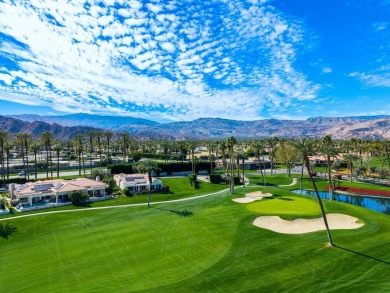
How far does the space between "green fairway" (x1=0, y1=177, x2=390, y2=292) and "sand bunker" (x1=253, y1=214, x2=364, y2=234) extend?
138 centimetres

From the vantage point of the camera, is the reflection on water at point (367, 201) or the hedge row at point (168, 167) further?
the hedge row at point (168, 167)

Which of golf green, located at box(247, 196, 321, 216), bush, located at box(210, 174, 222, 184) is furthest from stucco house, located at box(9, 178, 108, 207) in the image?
golf green, located at box(247, 196, 321, 216)

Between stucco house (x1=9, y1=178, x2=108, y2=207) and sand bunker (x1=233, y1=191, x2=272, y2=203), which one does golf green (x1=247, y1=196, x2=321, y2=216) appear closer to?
sand bunker (x1=233, y1=191, x2=272, y2=203)

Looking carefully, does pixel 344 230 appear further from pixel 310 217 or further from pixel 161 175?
pixel 161 175

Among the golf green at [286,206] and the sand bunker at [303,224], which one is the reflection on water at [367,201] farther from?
the sand bunker at [303,224]

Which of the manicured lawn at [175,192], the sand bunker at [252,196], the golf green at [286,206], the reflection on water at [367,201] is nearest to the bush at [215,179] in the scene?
the manicured lawn at [175,192]

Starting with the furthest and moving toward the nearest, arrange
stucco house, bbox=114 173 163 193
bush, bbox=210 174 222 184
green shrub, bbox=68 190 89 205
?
bush, bbox=210 174 222 184 < stucco house, bbox=114 173 163 193 < green shrub, bbox=68 190 89 205

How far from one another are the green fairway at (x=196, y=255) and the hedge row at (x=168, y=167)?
48124 millimetres

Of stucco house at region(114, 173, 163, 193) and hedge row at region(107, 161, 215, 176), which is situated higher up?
hedge row at region(107, 161, 215, 176)

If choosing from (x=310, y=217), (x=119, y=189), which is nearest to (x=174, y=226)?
(x=310, y=217)

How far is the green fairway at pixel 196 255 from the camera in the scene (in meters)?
22.9

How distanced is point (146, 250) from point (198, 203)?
24.1m

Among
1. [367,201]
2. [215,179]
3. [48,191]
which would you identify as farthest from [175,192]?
[367,201]

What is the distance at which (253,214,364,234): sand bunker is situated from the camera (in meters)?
33.8
